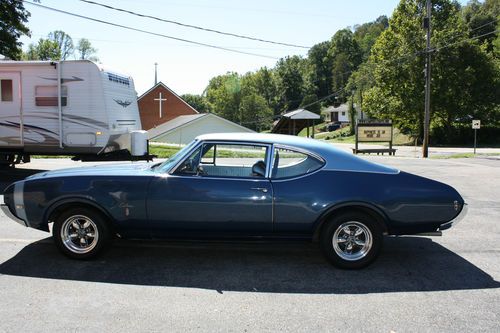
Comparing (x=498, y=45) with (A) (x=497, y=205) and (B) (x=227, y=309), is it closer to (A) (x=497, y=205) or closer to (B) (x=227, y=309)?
(A) (x=497, y=205)

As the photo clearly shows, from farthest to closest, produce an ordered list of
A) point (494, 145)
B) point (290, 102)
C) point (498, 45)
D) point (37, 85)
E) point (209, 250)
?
point (290, 102), point (498, 45), point (494, 145), point (37, 85), point (209, 250)

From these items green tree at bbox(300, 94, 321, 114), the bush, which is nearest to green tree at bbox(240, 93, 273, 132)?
green tree at bbox(300, 94, 321, 114)

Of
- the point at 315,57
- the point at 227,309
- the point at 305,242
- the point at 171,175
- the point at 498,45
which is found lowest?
the point at 227,309

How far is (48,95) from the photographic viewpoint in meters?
12.7

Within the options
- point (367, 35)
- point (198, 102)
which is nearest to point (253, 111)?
point (198, 102)

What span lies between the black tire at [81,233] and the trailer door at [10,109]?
8.63 m

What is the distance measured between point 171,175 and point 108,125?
8.34m

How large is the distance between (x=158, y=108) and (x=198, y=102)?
100 m

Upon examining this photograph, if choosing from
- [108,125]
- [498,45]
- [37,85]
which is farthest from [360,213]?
[498,45]

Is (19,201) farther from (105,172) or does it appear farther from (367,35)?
(367,35)

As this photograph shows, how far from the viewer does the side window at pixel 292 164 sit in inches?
209

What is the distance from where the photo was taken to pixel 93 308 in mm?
4188

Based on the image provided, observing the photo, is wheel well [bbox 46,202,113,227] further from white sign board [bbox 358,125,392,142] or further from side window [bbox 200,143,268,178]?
white sign board [bbox 358,125,392,142]

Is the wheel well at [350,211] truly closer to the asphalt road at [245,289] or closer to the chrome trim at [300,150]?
the asphalt road at [245,289]
